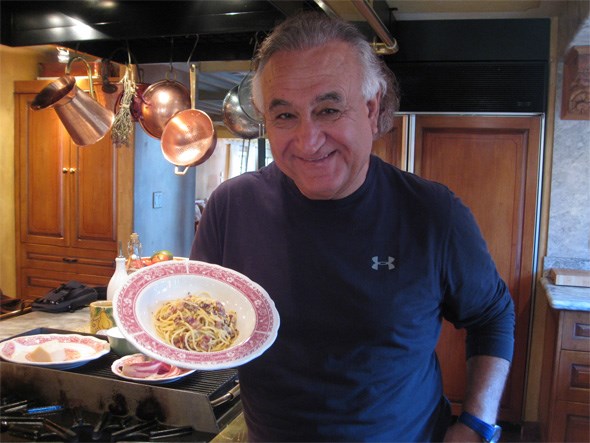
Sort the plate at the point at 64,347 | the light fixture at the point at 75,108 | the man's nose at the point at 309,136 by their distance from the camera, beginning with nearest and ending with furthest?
the man's nose at the point at 309,136 < the plate at the point at 64,347 < the light fixture at the point at 75,108

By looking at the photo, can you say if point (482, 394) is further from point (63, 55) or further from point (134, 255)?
point (63, 55)

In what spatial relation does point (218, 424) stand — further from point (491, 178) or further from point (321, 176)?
point (491, 178)

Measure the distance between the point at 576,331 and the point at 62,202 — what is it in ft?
11.8

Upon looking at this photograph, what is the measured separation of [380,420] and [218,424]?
0.41 m

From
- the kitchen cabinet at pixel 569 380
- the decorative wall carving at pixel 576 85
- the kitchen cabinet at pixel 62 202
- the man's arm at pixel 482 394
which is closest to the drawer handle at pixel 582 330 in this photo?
the kitchen cabinet at pixel 569 380

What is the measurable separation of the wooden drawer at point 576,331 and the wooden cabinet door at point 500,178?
53 cm

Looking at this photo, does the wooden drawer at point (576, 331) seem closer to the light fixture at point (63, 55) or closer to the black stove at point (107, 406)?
the black stove at point (107, 406)

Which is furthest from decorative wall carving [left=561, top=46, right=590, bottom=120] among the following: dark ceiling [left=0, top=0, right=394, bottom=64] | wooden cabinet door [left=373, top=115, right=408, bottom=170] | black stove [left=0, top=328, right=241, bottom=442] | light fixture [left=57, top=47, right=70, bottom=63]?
light fixture [left=57, top=47, right=70, bottom=63]

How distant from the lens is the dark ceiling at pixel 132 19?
2412 millimetres

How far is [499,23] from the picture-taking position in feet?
10.9

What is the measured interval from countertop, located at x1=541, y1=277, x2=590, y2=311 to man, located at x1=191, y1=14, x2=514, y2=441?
69.5 inches

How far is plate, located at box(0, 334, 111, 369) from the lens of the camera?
1.56 meters

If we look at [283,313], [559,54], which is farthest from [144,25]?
[559,54]

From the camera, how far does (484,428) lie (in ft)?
4.19
